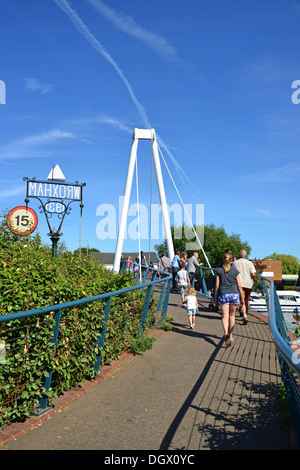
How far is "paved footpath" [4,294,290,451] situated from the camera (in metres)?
3.86

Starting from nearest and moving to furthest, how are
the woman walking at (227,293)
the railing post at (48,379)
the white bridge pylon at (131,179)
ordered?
the railing post at (48,379) < the woman walking at (227,293) < the white bridge pylon at (131,179)

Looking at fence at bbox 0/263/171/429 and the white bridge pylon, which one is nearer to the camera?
fence at bbox 0/263/171/429

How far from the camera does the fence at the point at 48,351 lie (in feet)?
13.2

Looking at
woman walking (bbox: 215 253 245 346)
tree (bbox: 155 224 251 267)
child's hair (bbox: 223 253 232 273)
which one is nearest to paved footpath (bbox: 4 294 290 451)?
woman walking (bbox: 215 253 245 346)

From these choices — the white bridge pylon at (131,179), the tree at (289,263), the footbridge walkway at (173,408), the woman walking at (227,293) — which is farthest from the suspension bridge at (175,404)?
the tree at (289,263)

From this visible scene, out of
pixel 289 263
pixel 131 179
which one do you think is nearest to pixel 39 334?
pixel 131 179

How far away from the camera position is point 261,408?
4785 mm

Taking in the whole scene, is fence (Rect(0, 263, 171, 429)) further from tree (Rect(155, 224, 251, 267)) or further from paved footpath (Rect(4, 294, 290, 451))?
tree (Rect(155, 224, 251, 267))

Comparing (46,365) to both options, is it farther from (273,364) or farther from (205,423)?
(273,364)

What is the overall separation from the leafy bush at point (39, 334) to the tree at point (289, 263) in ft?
416

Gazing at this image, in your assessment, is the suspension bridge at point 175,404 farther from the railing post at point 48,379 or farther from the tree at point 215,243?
the tree at point 215,243

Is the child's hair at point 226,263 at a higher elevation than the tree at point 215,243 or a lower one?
lower

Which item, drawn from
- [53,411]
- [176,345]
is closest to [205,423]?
[53,411]
